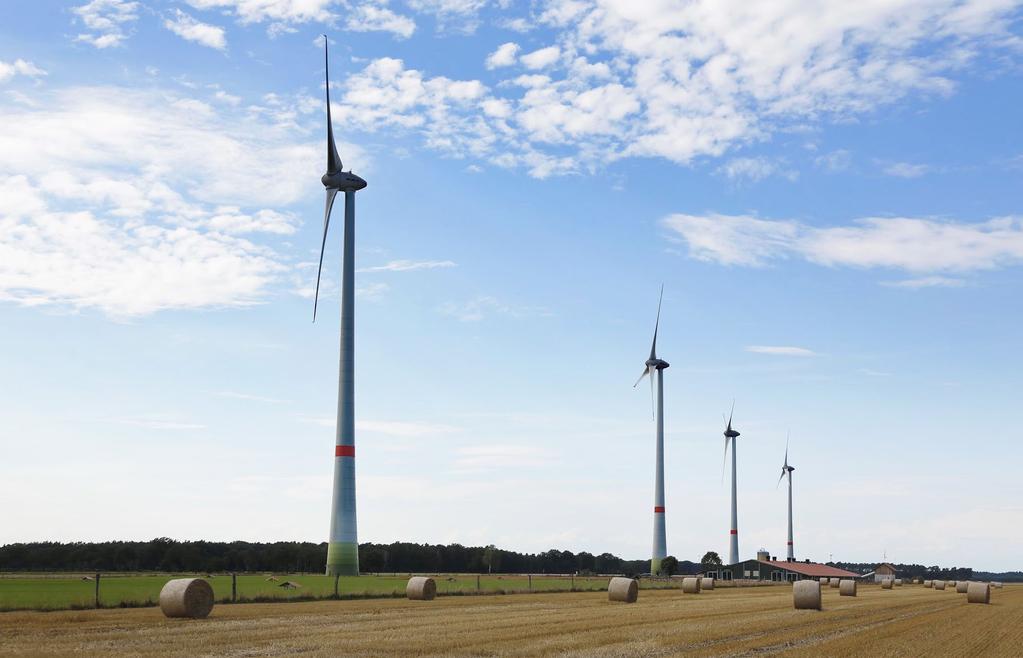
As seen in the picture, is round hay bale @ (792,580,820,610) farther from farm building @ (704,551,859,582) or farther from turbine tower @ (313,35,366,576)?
farm building @ (704,551,859,582)

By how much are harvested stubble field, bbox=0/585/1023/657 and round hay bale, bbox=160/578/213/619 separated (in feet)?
1.84

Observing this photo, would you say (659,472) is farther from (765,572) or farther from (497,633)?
(497,633)

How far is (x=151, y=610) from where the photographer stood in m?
43.9

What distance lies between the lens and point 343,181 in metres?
105

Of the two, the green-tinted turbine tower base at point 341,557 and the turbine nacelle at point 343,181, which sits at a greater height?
the turbine nacelle at point 343,181

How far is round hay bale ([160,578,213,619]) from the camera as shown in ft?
126

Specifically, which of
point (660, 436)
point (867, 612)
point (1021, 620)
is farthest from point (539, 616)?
point (660, 436)

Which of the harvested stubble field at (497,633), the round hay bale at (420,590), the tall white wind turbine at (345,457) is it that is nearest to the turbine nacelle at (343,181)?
the tall white wind turbine at (345,457)

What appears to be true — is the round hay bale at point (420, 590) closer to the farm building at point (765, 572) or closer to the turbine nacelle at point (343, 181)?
the turbine nacelle at point (343, 181)

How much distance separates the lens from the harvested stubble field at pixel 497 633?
27516mm

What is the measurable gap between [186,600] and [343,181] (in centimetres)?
7090

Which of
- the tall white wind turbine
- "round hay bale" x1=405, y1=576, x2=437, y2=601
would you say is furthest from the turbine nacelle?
"round hay bale" x1=405, y1=576, x2=437, y2=601

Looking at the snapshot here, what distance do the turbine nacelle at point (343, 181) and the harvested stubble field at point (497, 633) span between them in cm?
6273

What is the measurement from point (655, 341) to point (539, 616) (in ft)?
435
